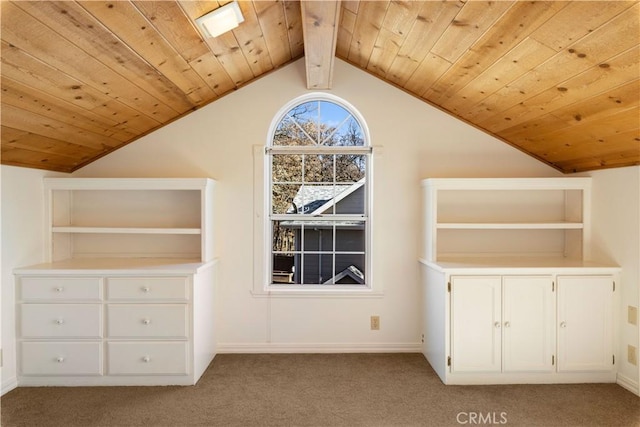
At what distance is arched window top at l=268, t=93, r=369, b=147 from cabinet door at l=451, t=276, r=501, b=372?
5.22 ft

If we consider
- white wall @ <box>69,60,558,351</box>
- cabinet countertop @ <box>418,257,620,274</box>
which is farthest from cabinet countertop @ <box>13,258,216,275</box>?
cabinet countertop @ <box>418,257,620,274</box>

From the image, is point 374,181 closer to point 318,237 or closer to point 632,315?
point 318,237

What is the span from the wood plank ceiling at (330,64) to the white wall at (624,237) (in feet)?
0.50

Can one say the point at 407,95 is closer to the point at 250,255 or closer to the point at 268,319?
the point at 250,255

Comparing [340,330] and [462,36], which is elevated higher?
[462,36]

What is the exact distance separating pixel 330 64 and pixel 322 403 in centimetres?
244

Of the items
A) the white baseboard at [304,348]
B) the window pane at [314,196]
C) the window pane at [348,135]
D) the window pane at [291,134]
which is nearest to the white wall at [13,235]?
the white baseboard at [304,348]

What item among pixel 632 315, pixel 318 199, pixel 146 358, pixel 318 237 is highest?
pixel 318 199

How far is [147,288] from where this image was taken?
282 centimetres

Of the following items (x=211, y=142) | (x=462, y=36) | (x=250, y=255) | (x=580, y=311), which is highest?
(x=462, y=36)

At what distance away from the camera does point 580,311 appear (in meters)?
2.87

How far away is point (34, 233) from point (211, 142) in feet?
5.18

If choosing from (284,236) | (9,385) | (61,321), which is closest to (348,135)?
(284,236)

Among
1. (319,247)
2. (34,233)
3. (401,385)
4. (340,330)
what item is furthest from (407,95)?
(34,233)
